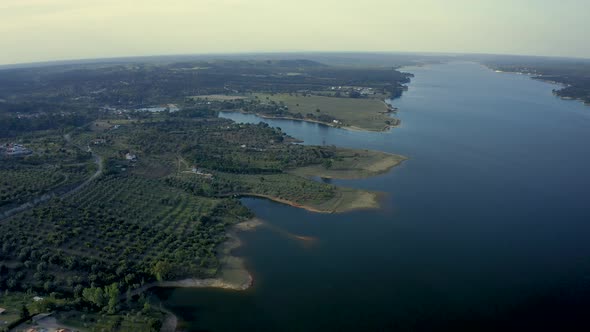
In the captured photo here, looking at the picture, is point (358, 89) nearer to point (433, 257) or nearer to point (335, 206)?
point (335, 206)

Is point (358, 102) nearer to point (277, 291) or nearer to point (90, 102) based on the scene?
point (90, 102)

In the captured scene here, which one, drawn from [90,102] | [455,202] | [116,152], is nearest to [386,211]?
[455,202]

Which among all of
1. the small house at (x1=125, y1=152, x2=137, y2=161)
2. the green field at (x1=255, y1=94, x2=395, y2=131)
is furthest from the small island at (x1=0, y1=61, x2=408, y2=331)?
the green field at (x1=255, y1=94, x2=395, y2=131)

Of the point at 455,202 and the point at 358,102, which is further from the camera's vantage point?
the point at 358,102

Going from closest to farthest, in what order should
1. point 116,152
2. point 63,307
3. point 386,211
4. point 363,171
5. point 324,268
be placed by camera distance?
1. point 63,307
2. point 324,268
3. point 386,211
4. point 363,171
5. point 116,152

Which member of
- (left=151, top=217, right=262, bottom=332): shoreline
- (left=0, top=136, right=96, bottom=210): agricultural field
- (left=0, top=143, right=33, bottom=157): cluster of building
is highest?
(left=0, top=143, right=33, bottom=157): cluster of building

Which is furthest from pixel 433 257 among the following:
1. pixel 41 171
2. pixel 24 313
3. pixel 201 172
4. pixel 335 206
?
pixel 41 171

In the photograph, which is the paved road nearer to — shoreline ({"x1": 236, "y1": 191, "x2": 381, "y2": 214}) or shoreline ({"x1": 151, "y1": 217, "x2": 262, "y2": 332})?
shoreline ({"x1": 151, "y1": 217, "x2": 262, "y2": 332})
